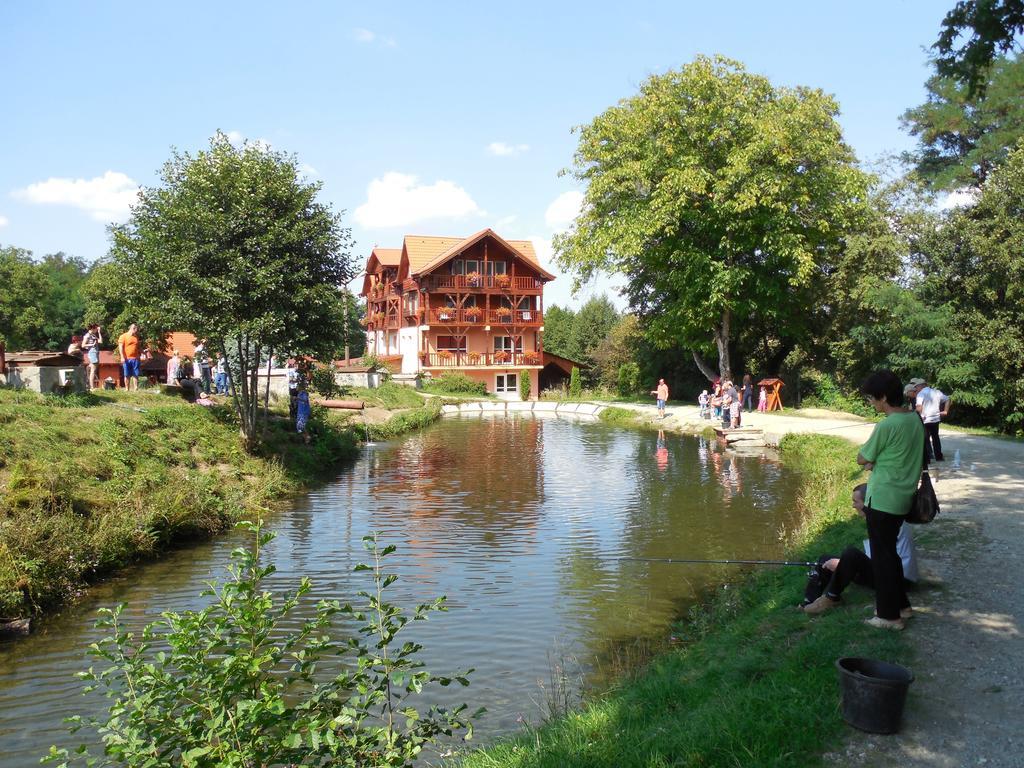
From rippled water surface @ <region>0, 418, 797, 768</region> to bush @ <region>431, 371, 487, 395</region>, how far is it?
26.2 meters

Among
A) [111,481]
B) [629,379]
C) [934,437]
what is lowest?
[111,481]

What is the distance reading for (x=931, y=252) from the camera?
73.2 feet

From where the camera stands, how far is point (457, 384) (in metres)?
47.7

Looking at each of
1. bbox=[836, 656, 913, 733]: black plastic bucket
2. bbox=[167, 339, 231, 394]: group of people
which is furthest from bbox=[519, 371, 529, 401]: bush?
bbox=[836, 656, 913, 733]: black plastic bucket

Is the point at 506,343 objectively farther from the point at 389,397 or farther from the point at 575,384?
the point at 389,397

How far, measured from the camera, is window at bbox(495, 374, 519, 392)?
51.5 metres

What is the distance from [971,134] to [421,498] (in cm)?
2743

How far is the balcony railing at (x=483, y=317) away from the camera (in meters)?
50.6

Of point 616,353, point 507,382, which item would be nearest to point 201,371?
point 507,382

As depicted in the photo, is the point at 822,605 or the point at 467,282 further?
the point at 467,282

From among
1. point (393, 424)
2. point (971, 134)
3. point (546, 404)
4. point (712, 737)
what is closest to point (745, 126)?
point (971, 134)

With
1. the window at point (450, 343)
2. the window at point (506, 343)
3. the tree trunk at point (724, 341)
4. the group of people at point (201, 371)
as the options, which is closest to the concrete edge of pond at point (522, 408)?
the window at point (506, 343)

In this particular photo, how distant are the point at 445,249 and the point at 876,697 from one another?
171ft

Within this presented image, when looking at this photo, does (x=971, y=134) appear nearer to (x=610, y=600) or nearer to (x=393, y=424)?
(x=393, y=424)
